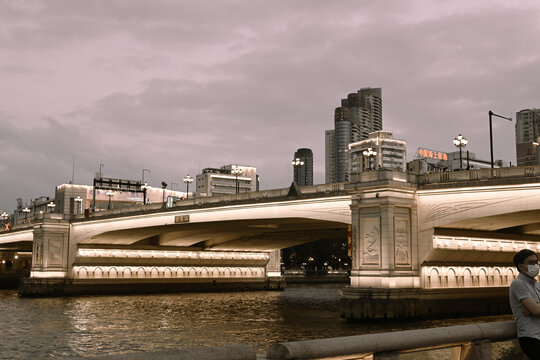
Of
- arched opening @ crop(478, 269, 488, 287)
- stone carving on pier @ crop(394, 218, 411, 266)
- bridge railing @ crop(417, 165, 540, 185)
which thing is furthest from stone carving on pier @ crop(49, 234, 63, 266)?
arched opening @ crop(478, 269, 488, 287)

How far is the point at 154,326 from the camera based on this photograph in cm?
4066

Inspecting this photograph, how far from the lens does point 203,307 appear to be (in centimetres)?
5741

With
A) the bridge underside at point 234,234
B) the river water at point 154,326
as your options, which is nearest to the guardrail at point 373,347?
the river water at point 154,326

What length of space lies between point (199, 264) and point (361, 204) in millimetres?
48540

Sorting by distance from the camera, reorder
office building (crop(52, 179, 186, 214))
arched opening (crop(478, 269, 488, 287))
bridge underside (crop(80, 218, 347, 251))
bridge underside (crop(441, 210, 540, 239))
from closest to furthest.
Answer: bridge underside (crop(441, 210, 540, 239)), arched opening (crop(478, 269, 488, 287)), bridge underside (crop(80, 218, 347, 251)), office building (crop(52, 179, 186, 214))

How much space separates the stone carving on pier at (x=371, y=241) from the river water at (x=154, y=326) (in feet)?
14.2

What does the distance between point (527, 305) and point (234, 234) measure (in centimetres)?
6713

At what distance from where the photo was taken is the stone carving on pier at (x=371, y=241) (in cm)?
4097

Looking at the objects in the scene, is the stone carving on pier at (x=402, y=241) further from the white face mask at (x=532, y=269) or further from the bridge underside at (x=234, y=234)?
the white face mask at (x=532, y=269)

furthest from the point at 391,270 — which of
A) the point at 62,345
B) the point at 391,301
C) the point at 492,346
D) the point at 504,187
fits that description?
the point at 492,346

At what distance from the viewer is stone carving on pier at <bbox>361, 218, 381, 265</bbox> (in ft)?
134

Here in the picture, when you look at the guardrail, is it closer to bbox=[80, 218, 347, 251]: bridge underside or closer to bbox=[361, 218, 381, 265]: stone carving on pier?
bbox=[361, 218, 381, 265]: stone carving on pier

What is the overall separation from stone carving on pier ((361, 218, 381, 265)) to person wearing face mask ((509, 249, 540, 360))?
33184 mm

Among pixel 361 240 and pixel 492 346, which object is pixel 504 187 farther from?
pixel 492 346
